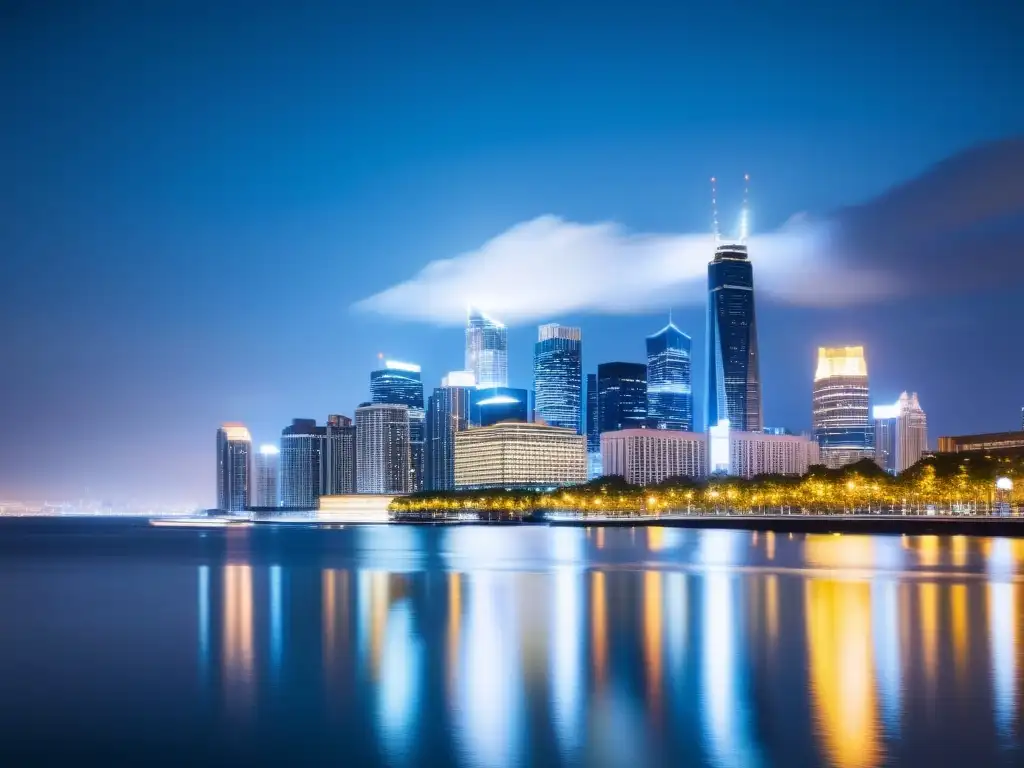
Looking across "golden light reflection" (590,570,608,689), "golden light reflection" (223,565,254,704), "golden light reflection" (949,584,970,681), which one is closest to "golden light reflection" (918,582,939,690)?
"golden light reflection" (949,584,970,681)

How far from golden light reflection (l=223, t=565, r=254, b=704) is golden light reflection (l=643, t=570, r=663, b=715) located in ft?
38.5

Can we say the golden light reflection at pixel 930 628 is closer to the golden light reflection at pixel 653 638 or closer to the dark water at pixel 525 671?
the dark water at pixel 525 671

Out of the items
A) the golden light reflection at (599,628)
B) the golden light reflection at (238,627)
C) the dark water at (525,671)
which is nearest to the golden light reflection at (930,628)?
the dark water at (525,671)

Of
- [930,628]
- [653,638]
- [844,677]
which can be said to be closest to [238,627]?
[653,638]

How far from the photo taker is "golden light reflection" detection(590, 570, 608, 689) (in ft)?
104

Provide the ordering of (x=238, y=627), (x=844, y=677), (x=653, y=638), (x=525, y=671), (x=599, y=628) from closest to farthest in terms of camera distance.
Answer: (x=844, y=677)
(x=525, y=671)
(x=653, y=638)
(x=599, y=628)
(x=238, y=627)

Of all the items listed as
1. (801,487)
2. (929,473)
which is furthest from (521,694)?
(801,487)

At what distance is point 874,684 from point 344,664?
50.9ft

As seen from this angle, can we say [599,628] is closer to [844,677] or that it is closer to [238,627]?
[844,677]

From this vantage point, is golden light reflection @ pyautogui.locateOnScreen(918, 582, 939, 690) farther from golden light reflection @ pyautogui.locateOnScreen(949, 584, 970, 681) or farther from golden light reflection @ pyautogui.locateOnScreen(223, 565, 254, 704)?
golden light reflection @ pyautogui.locateOnScreen(223, 565, 254, 704)

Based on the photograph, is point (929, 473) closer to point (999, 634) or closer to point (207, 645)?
point (999, 634)

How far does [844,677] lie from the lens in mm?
30047

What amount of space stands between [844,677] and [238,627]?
81.9 feet

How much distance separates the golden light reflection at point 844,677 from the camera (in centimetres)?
2155
